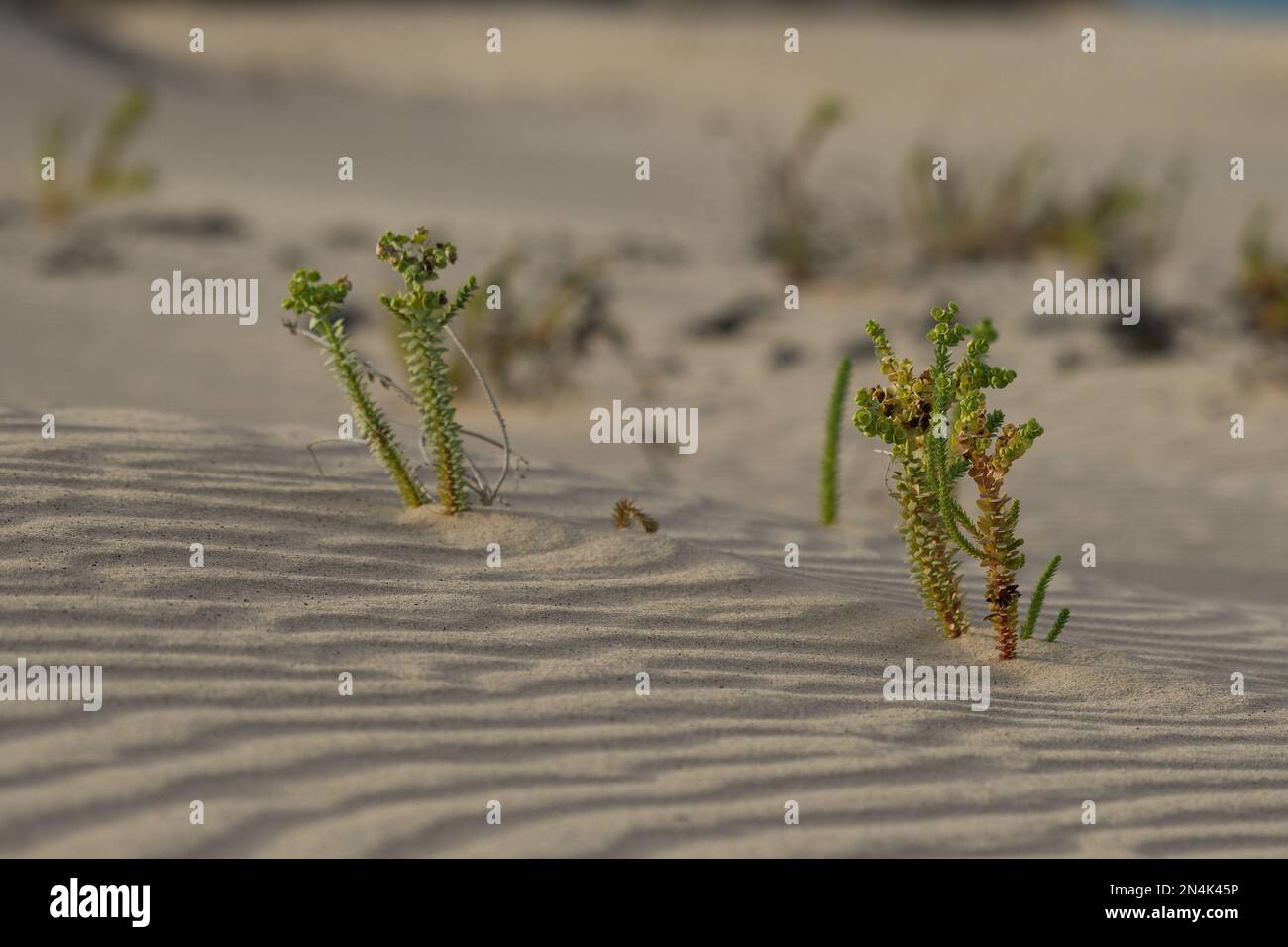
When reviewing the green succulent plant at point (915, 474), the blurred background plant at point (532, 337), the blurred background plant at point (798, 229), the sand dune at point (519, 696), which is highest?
the blurred background plant at point (798, 229)

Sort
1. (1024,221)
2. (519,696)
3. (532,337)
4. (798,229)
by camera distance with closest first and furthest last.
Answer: (519,696) → (532,337) → (798,229) → (1024,221)

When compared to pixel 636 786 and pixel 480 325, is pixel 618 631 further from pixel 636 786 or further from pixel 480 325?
pixel 480 325

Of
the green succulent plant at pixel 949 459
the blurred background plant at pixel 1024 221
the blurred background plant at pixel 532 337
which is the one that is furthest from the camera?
the blurred background plant at pixel 1024 221

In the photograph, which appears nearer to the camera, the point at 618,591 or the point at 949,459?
the point at 949,459

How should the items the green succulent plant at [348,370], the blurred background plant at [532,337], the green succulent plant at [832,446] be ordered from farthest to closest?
the blurred background plant at [532,337] < the green succulent plant at [832,446] < the green succulent plant at [348,370]

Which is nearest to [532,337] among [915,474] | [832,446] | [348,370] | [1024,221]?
[832,446]

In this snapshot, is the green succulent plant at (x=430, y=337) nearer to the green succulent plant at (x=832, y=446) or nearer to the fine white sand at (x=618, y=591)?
the fine white sand at (x=618, y=591)

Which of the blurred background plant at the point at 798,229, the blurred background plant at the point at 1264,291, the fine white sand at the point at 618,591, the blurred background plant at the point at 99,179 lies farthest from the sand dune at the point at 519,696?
the blurred background plant at the point at 798,229

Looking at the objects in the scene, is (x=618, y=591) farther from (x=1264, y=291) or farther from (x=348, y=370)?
(x=1264, y=291)
